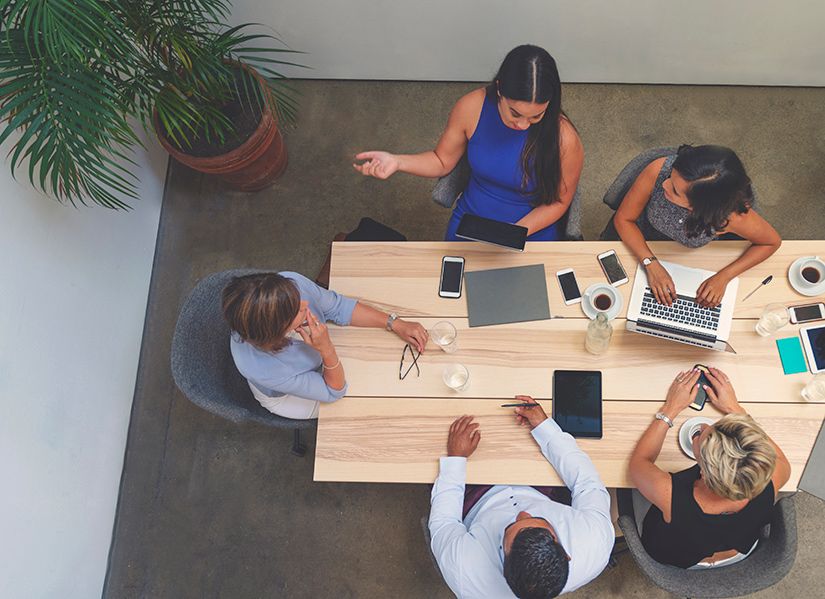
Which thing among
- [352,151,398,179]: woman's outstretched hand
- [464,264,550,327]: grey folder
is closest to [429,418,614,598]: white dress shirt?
[464,264,550,327]: grey folder

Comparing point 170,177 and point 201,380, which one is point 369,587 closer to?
point 201,380

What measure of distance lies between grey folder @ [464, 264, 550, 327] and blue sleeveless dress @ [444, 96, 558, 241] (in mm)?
355

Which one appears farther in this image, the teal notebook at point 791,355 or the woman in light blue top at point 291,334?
the teal notebook at point 791,355

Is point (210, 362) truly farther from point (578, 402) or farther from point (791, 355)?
point (791, 355)

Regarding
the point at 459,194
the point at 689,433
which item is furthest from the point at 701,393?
the point at 459,194

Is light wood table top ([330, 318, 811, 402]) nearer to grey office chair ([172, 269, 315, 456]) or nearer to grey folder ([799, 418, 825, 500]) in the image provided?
grey folder ([799, 418, 825, 500])

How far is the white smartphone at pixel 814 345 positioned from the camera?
1805 millimetres

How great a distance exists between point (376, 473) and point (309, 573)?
1.05m

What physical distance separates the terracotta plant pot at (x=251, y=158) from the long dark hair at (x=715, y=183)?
5.65ft

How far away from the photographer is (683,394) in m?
1.77

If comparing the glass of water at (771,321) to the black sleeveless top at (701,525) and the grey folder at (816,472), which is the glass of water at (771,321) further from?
the black sleeveless top at (701,525)

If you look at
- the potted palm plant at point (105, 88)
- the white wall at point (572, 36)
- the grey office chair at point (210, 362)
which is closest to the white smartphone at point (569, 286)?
the grey office chair at point (210, 362)

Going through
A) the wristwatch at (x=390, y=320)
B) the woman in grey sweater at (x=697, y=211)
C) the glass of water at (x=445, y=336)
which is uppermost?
the woman in grey sweater at (x=697, y=211)

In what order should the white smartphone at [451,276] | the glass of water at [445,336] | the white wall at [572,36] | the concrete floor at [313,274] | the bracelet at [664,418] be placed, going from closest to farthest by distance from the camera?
the bracelet at [664,418]
the glass of water at [445,336]
the white smartphone at [451,276]
the concrete floor at [313,274]
the white wall at [572,36]
